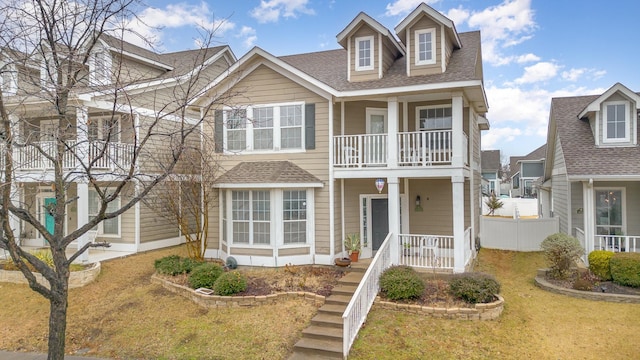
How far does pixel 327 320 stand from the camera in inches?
337

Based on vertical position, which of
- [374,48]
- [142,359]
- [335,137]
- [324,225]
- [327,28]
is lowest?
[142,359]

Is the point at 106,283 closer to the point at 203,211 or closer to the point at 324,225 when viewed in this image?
the point at 203,211

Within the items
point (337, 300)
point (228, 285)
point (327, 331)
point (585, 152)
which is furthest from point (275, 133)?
point (585, 152)

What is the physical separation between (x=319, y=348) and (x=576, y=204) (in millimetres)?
12871

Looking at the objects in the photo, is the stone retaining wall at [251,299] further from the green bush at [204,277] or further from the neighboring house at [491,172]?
the neighboring house at [491,172]

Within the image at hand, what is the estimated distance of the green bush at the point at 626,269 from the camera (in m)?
10.1

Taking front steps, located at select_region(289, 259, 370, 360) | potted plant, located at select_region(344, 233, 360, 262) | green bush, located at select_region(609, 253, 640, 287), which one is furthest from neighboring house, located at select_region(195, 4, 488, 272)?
green bush, located at select_region(609, 253, 640, 287)

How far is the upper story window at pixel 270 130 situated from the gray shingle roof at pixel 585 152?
960 centimetres

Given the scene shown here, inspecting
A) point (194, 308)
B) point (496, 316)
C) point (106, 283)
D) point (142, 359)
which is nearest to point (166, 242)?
point (106, 283)

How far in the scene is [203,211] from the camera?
13242mm

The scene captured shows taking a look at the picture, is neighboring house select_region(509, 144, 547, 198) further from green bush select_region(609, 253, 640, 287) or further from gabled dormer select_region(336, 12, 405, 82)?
gabled dormer select_region(336, 12, 405, 82)

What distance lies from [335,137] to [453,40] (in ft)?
18.2

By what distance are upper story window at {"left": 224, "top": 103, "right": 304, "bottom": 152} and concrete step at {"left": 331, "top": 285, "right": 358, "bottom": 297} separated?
5064 mm

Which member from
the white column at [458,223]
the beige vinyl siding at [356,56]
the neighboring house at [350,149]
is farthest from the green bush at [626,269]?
the beige vinyl siding at [356,56]
